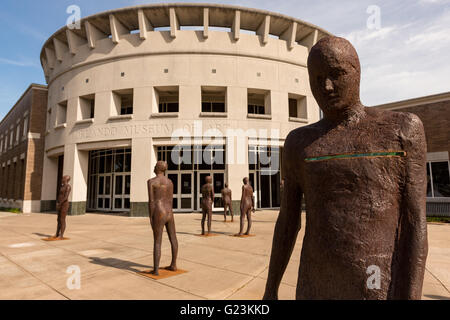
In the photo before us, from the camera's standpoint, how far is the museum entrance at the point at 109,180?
63.2 feet


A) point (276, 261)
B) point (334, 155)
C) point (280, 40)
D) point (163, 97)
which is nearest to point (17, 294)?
point (276, 261)

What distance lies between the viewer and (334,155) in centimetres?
127

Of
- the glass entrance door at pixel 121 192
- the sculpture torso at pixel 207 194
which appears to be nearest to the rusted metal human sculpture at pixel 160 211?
the sculpture torso at pixel 207 194

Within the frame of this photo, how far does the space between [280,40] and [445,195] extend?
562 inches

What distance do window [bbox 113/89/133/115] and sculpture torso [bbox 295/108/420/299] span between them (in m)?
18.0

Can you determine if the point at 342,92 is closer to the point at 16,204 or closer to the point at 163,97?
the point at 163,97

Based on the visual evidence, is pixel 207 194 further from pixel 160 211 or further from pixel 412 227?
pixel 412 227

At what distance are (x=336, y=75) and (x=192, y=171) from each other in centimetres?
1672

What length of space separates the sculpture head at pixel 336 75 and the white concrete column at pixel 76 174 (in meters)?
19.1

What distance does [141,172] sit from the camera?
1587 centimetres
